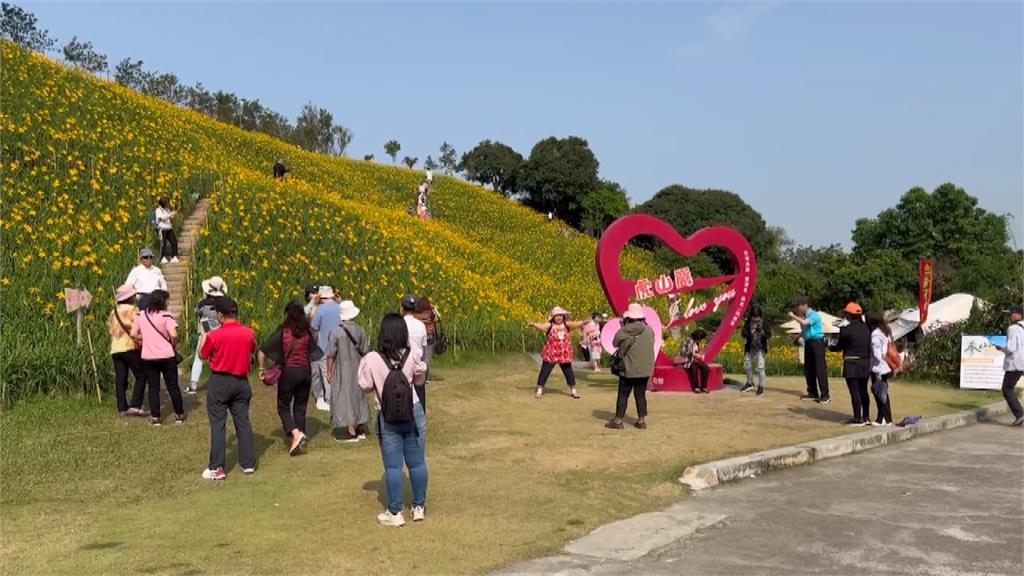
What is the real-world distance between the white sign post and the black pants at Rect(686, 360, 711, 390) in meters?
5.45

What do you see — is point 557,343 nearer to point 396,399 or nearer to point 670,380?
point 670,380

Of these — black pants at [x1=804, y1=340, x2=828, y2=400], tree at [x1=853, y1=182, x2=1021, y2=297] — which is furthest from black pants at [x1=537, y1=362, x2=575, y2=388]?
tree at [x1=853, y1=182, x2=1021, y2=297]

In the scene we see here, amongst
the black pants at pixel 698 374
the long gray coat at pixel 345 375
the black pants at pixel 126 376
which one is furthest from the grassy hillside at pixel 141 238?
the black pants at pixel 698 374

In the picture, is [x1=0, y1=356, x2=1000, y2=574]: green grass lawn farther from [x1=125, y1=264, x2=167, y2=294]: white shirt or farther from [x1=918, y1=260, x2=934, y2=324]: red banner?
[x1=918, y1=260, x2=934, y2=324]: red banner

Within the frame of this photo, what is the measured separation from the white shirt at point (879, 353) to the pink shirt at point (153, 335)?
8642 millimetres

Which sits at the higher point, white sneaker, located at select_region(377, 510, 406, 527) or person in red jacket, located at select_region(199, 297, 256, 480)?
person in red jacket, located at select_region(199, 297, 256, 480)

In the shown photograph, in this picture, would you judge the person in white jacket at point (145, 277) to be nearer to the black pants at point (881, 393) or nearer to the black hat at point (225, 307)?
the black hat at point (225, 307)

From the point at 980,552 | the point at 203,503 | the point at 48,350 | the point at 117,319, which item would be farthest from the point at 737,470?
the point at 48,350

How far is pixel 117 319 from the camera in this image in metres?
9.35

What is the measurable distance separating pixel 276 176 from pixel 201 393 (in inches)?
602

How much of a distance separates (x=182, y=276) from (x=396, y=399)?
1093 centimetres

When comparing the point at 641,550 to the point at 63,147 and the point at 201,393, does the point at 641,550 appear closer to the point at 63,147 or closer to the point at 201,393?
the point at 201,393

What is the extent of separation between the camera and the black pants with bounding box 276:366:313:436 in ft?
27.8

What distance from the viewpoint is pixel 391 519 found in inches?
230
